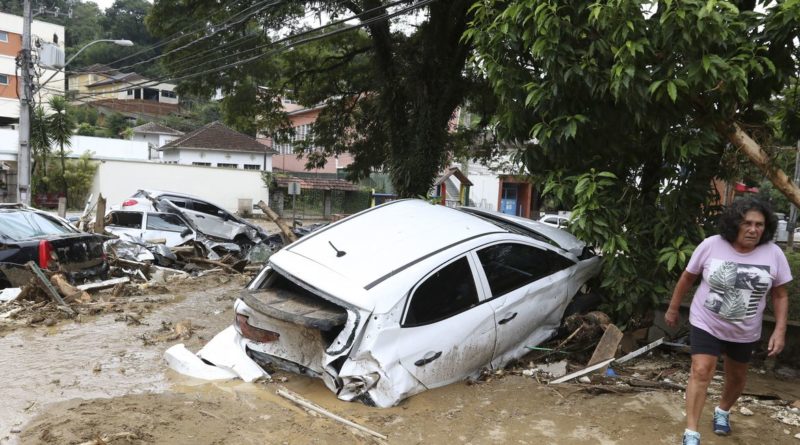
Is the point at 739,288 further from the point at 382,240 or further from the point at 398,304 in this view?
the point at 382,240

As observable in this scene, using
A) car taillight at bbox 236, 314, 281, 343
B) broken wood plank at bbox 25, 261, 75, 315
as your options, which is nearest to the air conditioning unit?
broken wood plank at bbox 25, 261, 75, 315

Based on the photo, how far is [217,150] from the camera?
4316cm

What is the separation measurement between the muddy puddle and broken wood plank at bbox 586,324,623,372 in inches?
147

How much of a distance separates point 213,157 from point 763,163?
4216cm

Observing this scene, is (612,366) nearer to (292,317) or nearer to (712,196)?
(712,196)

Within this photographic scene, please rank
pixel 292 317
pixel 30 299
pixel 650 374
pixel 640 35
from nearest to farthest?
pixel 292 317 → pixel 640 35 → pixel 650 374 → pixel 30 299

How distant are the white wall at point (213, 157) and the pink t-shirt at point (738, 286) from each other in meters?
41.9

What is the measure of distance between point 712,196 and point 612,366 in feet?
6.97

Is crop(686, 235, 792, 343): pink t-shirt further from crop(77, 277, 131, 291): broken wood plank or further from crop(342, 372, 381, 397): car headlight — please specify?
crop(77, 277, 131, 291): broken wood plank

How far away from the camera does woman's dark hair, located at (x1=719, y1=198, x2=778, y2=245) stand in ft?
11.9

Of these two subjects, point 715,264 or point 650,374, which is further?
point 650,374

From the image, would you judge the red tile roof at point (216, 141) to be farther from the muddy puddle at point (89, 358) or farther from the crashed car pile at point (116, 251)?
the muddy puddle at point (89, 358)

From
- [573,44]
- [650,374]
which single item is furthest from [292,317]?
[573,44]

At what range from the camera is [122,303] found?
8383mm
